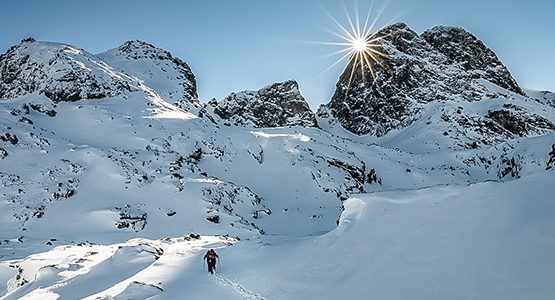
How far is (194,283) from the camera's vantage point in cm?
1427

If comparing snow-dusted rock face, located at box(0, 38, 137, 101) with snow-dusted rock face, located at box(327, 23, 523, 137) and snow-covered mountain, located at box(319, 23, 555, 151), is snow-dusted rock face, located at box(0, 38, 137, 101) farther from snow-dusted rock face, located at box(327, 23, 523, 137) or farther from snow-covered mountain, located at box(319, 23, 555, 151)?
snow-dusted rock face, located at box(327, 23, 523, 137)

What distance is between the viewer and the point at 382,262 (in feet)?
38.0

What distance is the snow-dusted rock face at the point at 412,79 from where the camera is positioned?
81.1m

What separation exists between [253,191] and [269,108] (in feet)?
125

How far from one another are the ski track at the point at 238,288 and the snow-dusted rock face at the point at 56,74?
3893 cm

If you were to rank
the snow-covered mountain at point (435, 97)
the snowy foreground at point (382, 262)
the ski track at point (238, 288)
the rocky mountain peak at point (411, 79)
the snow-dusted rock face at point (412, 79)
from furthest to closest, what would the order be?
the snow-dusted rock face at point (412, 79) → the rocky mountain peak at point (411, 79) → the snow-covered mountain at point (435, 97) → the ski track at point (238, 288) → the snowy foreground at point (382, 262)

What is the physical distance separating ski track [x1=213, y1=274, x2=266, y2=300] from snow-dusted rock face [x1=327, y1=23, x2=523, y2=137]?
68.4m

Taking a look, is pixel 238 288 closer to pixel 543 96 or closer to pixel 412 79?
pixel 412 79

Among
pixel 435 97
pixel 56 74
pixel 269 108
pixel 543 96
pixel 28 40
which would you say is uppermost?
pixel 28 40

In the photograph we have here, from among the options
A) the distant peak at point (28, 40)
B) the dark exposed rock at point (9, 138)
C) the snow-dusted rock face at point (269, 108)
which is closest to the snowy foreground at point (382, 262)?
the dark exposed rock at point (9, 138)

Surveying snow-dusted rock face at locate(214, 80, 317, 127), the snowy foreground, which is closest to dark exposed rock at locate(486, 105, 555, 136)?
snow-dusted rock face at locate(214, 80, 317, 127)

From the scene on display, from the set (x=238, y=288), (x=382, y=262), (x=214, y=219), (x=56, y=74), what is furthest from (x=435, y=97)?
(x=238, y=288)

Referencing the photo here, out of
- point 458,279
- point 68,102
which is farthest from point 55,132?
point 458,279

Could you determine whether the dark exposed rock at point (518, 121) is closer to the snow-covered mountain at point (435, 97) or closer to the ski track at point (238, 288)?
the snow-covered mountain at point (435, 97)
